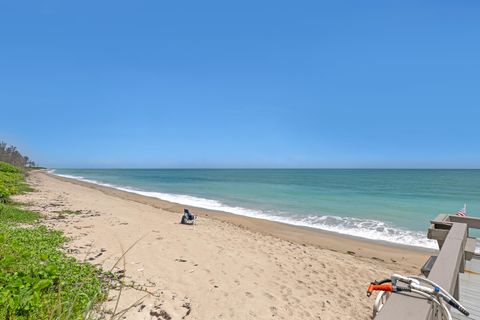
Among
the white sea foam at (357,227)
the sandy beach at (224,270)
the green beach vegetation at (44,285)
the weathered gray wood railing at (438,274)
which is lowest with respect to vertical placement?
the white sea foam at (357,227)

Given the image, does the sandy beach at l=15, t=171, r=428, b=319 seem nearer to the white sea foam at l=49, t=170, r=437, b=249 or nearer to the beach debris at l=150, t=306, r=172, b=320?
the beach debris at l=150, t=306, r=172, b=320

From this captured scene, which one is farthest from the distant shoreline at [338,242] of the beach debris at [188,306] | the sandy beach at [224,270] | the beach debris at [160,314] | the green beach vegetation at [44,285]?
the green beach vegetation at [44,285]

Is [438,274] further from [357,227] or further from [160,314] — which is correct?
[357,227]

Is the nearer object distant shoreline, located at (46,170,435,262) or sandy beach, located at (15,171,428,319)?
sandy beach, located at (15,171,428,319)

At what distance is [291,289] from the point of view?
5953 millimetres

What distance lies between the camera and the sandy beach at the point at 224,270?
15.6 feet

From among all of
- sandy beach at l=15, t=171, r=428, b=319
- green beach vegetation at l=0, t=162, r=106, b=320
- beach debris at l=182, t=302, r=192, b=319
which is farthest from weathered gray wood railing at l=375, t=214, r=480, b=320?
beach debris at l=182, t=302, r=192, b=319

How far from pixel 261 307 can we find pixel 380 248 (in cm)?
839

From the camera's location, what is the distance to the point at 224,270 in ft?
21.3

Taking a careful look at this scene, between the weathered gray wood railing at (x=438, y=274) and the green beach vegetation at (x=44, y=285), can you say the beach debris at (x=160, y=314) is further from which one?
the weathered gray wood railing at (x=438, y=274)

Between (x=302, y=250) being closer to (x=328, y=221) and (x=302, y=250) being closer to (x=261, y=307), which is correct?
(x=261, y=307)

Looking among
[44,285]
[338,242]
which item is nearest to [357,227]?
[338,242]

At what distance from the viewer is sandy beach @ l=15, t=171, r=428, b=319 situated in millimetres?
4754

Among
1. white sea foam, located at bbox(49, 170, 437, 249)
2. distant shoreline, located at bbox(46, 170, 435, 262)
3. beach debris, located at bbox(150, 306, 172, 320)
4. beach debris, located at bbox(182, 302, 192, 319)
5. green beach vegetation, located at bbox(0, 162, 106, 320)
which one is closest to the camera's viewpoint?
green beach vegetation, located at bbox(0, 162, 106, 320)
